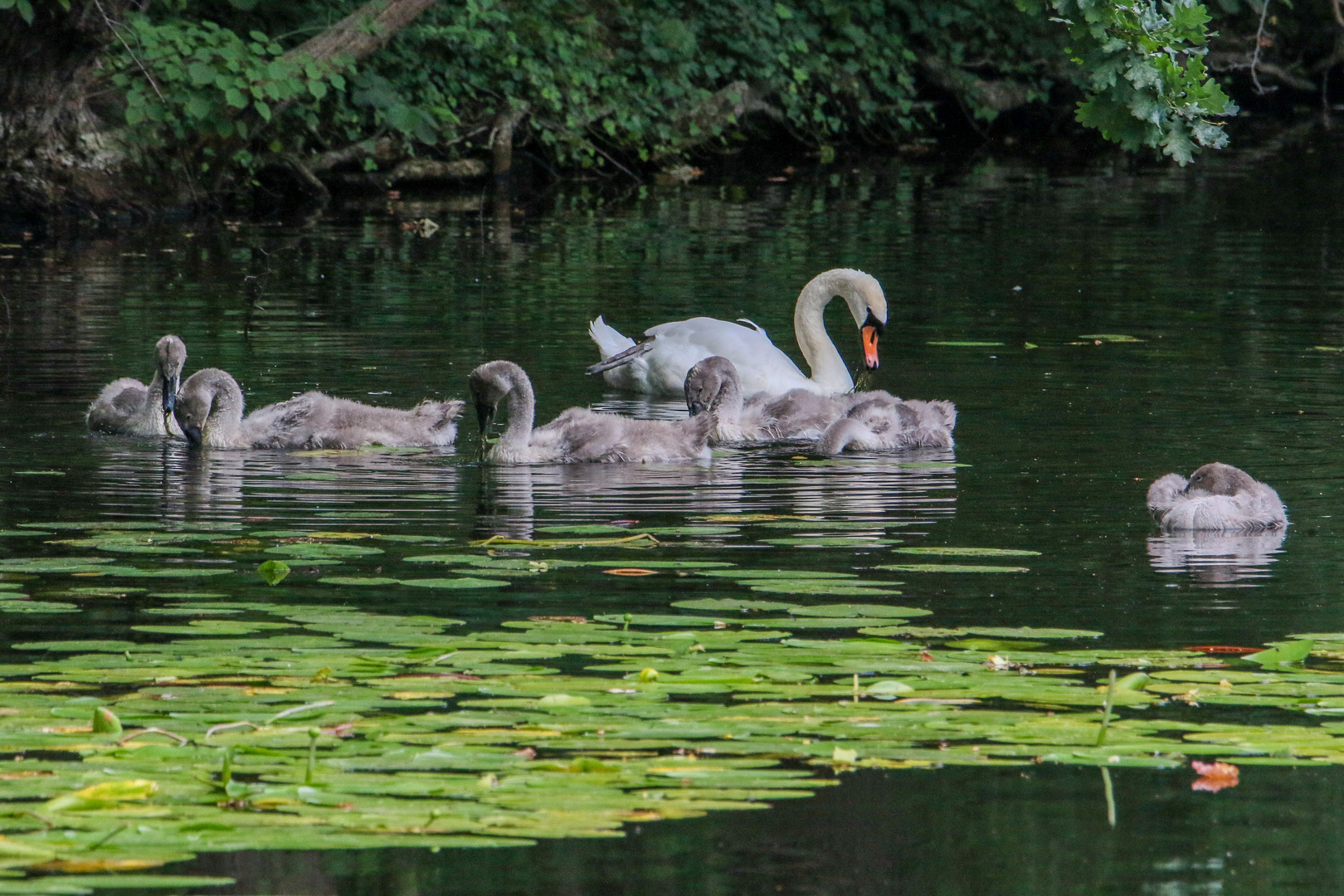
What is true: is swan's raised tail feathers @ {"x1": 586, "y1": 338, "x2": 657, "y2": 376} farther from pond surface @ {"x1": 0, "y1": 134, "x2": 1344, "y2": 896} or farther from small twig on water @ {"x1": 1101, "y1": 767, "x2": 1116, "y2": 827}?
small twig on water @ {"x1": 1101, "y1": 767, "x2": 1116, "y2": 827}

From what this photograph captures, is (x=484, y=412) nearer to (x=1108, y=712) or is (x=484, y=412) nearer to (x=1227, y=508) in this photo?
(x=1227, y=508)

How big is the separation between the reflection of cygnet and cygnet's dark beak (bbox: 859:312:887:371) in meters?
4.73

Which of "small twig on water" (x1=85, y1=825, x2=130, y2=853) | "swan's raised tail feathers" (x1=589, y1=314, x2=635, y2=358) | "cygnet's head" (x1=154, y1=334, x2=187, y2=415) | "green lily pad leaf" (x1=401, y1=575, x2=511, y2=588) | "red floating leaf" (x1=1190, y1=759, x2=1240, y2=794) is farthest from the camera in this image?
"swan's raised tail feathers" (x1=589, y1=314, x2=635, y2=358)

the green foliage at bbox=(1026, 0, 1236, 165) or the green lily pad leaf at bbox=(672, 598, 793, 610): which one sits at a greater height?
the green foliage at bbox=(1026, 0, 1236, 165)

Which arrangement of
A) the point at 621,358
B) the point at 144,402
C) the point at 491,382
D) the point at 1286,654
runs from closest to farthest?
the point at 1286,654 → the point at 491,382 → the point at 144,402 → the point at 621,358

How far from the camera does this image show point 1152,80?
25.6 feet

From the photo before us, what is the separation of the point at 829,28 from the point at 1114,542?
26.3 meters

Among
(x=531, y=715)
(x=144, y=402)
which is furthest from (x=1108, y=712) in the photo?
(x=144, y=402)

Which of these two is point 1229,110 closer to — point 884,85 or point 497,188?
point 497,188

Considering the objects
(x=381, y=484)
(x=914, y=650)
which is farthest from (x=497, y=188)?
(x=914, y=650)

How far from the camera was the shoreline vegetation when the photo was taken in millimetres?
20906

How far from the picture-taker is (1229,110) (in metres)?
7.78

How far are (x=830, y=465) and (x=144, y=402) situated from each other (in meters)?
3.38

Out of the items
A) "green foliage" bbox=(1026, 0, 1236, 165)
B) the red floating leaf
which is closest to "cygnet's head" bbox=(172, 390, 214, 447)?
"green foliage" bbox=(1026, 0, 1236, 165)
